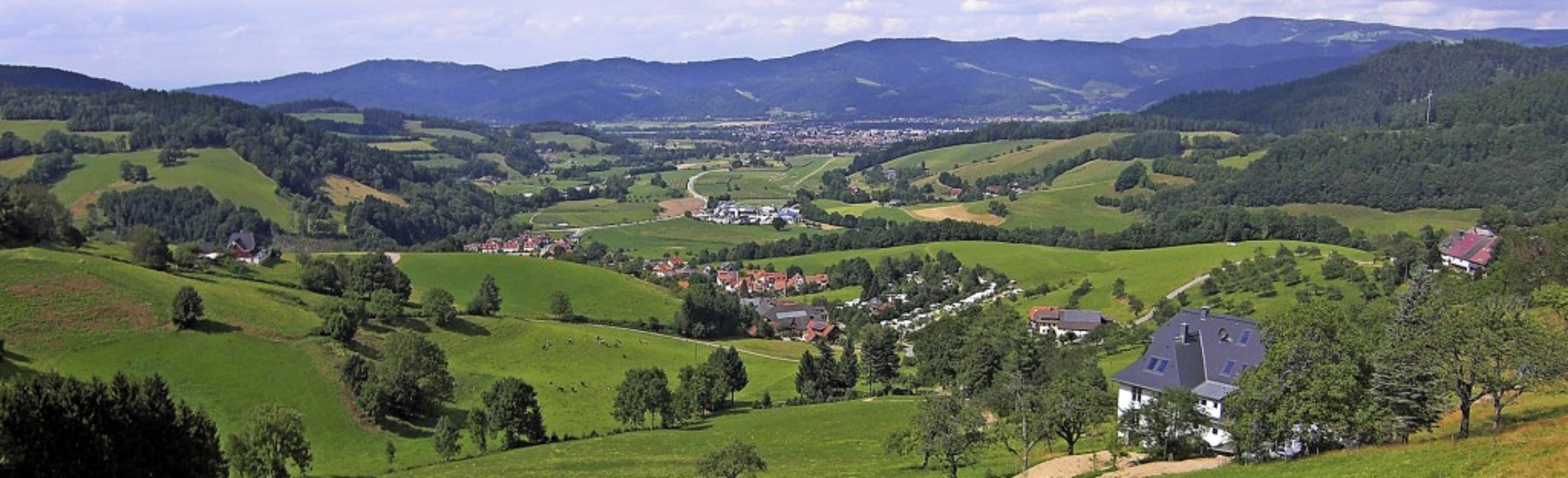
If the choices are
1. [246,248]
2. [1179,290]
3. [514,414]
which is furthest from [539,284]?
[1179,290]

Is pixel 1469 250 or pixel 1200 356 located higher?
pixel 1200 356

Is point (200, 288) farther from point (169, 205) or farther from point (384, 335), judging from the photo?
point (169, 205)

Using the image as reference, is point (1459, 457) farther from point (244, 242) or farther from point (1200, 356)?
point (244, 242)

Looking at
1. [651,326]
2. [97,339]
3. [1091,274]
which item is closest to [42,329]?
[97,339]

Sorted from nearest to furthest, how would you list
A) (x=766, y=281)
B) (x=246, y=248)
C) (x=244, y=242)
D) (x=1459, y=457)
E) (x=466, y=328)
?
(x=1459, y=457) → (x=466, y=328) → (x=246, y=248) → (x=244, y=242) → (x=766, y=281)

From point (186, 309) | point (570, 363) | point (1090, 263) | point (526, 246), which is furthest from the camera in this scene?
point (526, 246)

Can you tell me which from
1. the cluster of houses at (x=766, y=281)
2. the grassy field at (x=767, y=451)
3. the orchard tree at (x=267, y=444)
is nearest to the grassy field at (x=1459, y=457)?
the grassy field at (x=767, y=451)

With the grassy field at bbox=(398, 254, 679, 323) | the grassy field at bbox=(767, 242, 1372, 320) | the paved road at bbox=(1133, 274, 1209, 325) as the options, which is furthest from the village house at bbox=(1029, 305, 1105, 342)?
the grassy field at bbox=(398, 254, 679, 323)
